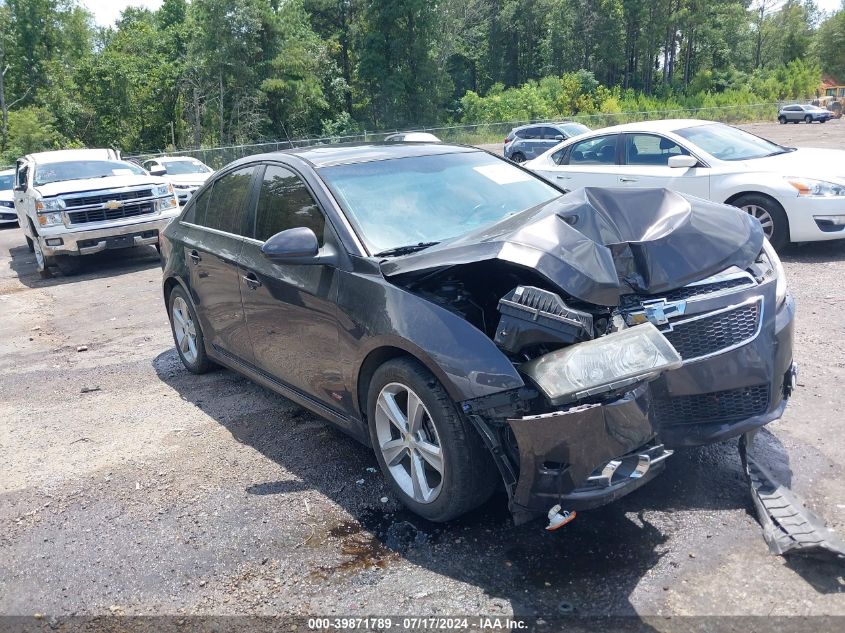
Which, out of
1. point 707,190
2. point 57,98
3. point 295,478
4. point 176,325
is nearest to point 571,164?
point 707,190

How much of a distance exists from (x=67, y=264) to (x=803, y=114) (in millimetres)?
50128

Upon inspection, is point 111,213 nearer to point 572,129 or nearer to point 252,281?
point 252,281

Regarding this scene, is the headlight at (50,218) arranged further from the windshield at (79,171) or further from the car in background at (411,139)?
the car in background at (411,139)

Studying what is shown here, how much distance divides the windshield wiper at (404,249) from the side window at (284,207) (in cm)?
44

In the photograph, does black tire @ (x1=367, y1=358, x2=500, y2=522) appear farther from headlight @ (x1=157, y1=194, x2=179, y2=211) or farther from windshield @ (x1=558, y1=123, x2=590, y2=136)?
windshield @ (x1=558, y1=123, x2=590, y2=136)

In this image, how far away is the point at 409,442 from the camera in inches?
142

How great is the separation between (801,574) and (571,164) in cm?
796

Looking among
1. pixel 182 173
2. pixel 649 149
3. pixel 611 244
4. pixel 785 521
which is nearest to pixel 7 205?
pixel 182 173

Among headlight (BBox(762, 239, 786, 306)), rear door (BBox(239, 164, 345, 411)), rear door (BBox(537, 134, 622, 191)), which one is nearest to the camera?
headlight (BBox(762, 239, 786, 306))

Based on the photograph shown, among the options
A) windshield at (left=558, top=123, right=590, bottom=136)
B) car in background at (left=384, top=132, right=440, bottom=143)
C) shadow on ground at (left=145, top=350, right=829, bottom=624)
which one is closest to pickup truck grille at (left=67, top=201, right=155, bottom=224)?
car in background at (left=384, top=132, right=440, bottom=143)

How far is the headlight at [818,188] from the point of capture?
26.6ft

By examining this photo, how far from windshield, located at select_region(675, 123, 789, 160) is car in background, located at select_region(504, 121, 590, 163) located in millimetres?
18234

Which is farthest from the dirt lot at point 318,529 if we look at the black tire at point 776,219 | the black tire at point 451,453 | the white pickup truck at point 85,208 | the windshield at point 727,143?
the white pickup truck at point 85,208

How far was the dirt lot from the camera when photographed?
3023mm
